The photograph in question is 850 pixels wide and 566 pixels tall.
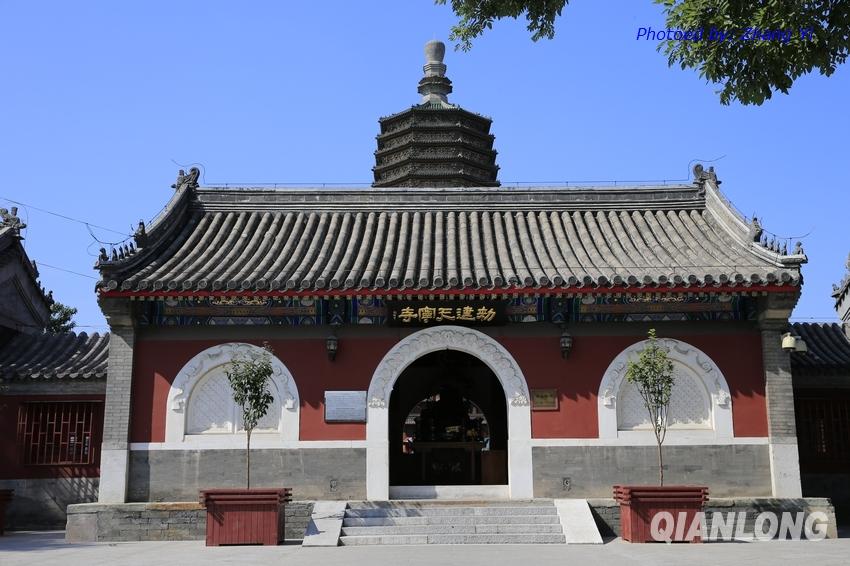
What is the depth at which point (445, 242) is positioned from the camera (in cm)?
1558

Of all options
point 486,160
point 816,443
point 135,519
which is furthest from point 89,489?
point 486,160

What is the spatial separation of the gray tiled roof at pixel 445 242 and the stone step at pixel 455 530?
3409mm

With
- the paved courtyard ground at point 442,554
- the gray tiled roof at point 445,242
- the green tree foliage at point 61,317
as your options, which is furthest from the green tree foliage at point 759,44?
the green tree foliage at point 61,317

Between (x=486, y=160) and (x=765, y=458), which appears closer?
(x=765, y=458)

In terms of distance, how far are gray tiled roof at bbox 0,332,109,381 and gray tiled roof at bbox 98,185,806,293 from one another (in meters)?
2.77

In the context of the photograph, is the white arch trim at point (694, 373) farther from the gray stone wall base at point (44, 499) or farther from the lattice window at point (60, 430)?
the gray stone wall base at point (44, 499)

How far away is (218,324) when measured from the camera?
1392cm

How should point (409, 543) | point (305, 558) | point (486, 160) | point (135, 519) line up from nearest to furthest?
1. point (305, 558)
2. point (409, 543)
3. point (135, 519)
4. point (486, 160)

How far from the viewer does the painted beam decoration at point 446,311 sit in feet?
45.0

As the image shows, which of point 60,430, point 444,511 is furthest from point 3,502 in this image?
point 444,511

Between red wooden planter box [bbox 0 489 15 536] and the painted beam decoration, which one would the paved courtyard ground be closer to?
red wooden planter box [bbox 0 489 15 536]

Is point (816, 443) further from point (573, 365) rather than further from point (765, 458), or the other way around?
point (573, 365)

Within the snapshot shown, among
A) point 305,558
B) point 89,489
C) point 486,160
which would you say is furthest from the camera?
point 486,160

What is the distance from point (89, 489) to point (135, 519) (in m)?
2.98
